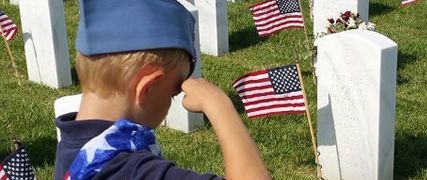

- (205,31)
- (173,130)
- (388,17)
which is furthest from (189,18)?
(388,17)

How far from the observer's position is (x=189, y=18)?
1.95 meters

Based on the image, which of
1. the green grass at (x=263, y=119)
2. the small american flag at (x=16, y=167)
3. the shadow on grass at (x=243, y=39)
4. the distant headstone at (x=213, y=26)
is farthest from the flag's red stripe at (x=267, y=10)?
the small american flag at (x=16, y=167)

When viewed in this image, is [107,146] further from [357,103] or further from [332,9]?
[332,9]

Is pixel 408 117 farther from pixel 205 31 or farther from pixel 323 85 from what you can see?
pixel 205 31

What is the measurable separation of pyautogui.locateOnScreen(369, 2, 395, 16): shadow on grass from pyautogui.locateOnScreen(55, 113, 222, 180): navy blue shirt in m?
8.13

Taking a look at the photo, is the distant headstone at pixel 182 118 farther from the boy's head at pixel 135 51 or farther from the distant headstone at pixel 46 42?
the boy's head at pixel 135 51

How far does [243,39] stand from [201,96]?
6805 mm

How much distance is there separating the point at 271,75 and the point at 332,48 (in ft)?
1.51

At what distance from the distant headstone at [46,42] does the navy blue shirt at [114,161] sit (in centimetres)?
512

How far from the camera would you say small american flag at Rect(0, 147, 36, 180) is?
11.8 feet

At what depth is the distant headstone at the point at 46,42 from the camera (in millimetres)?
7000

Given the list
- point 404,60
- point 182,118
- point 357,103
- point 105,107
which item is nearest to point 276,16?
point 182,118

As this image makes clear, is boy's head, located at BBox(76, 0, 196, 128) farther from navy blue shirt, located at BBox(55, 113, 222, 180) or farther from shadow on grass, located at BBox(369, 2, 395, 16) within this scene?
shadow on grass, located at BBox(369, 2, 395, 16)

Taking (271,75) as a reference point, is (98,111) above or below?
above
